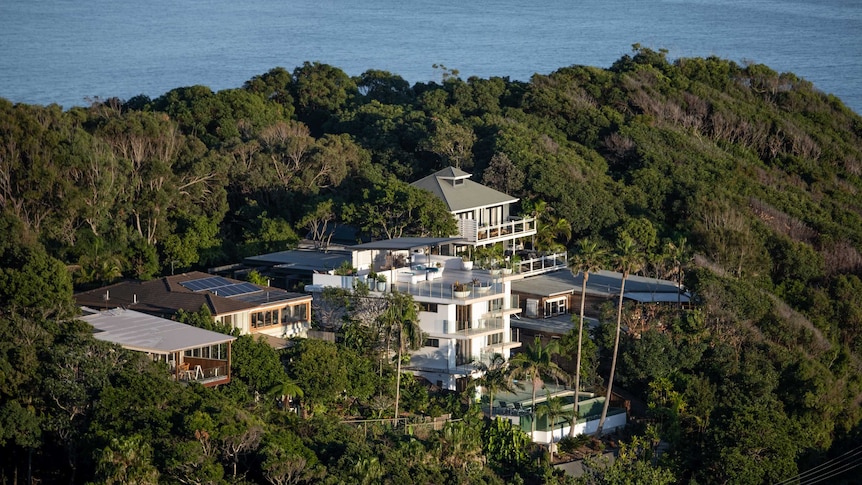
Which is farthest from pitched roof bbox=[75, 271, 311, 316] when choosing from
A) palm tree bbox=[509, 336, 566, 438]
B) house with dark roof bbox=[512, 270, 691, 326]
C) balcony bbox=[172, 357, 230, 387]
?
house with dark roof bbox=[512, 270, 691, 326]

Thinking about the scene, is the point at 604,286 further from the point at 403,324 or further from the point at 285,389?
the point at 285,389

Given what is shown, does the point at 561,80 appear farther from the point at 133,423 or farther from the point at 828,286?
the point at 133,423

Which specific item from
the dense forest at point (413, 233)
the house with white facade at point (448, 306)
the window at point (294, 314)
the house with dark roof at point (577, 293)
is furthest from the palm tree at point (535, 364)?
the window at point (294, 314)

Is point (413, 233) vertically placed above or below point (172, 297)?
below

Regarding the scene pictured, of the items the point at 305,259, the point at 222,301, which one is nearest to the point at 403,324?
the point at 222,301

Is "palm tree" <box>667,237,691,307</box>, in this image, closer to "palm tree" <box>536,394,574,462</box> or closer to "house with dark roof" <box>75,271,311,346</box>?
"palm tree" <box>536,394,574,462</box>

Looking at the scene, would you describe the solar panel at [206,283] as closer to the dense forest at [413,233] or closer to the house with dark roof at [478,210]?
the dense forest at [413,233]
